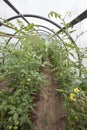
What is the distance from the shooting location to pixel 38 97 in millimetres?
1928

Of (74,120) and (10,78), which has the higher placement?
(10,78)

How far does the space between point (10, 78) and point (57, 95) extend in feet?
1.56

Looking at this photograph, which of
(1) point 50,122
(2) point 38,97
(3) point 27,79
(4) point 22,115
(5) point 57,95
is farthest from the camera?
(5) point 57,95

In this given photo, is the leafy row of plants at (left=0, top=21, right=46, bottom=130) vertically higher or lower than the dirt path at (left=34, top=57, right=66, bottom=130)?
higher

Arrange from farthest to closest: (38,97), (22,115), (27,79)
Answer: (38,97) < (27,79) < (22,115)

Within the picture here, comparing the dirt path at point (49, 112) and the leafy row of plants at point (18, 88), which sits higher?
the leafy row of plants at point (18, 88)

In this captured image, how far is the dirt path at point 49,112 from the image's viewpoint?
156 cm

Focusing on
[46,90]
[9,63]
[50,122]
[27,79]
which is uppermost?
[9,63]

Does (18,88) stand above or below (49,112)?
above

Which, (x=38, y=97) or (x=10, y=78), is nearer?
(x=10, y=78)

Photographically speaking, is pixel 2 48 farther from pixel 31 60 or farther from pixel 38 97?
pixel 38 97

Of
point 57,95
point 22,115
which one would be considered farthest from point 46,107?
point 22,115

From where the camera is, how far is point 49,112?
1756 mm

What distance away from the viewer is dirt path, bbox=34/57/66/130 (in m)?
1.56
